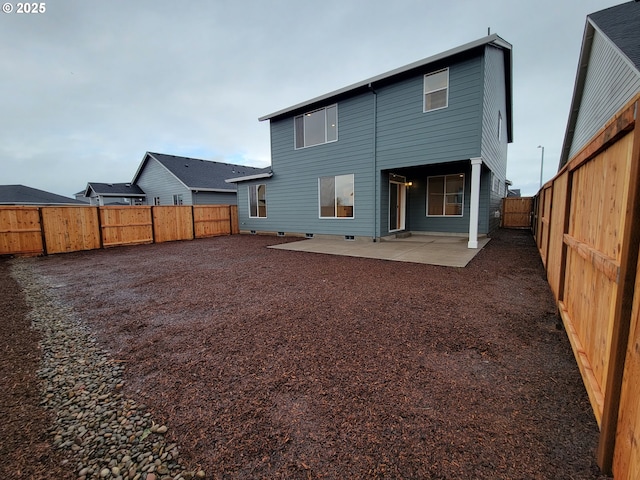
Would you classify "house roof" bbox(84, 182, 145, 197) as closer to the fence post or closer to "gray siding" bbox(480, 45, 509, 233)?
"gray siding" bbox(480, 45, 509, 233)

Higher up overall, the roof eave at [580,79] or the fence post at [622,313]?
the roof eave at [580,79]

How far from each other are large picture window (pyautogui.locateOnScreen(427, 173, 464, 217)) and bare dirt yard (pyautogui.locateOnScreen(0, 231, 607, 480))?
6271mm

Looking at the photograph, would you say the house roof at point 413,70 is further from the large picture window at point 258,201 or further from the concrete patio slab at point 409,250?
the concrete patio slab at point 409,250

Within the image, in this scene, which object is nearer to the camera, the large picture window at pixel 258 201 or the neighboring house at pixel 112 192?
the large picture window at pixel 258 201

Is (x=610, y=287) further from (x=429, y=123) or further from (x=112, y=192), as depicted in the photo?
(x=112, y=192)

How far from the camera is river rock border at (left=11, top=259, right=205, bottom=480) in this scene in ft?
4.88

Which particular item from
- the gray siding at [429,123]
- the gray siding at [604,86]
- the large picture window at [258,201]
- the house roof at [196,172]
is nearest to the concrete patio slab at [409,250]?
the gray siding at [429,123]

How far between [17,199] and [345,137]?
26.1 meters

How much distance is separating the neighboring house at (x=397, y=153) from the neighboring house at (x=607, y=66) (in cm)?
231

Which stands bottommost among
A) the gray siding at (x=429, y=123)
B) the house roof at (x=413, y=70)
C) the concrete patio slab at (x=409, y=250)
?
the concrete patio slab at (x=409, y=250)

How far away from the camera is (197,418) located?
1.84 metres

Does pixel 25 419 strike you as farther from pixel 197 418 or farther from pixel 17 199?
pixel 17 199

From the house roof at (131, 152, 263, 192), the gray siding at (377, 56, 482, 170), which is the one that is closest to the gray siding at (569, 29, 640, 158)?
the gray siding at (377, 56, 482, 170)

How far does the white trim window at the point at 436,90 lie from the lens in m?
8.10
